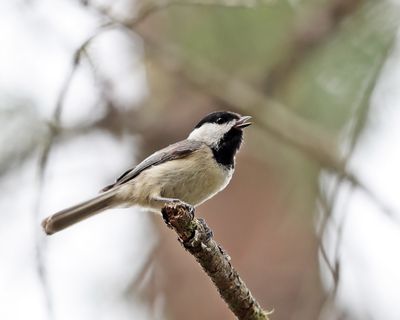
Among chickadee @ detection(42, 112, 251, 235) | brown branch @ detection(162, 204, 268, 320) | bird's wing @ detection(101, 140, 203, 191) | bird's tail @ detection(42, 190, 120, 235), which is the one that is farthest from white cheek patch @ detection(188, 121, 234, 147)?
brown branch @ detection(162, 204, 268, 320)

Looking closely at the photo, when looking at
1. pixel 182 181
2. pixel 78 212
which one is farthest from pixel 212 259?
pixel 78 212

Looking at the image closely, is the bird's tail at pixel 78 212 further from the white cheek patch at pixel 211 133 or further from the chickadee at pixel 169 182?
the white cheek patch at pixel 211 133

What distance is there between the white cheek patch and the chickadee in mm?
14

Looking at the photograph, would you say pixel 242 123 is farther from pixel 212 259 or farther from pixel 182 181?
pixel 212 259

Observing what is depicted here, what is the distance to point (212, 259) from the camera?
2344mm

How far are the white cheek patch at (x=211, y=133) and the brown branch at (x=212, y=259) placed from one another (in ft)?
3.57

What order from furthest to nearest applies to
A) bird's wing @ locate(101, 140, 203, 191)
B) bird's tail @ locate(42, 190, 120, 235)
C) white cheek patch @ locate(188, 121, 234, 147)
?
white cheek patch @ locate(188, 121, 234, 147) → bird's wing @ locate(101, 140, 203, 191) → bird's tail @ locate(42, 190, 120, 235)

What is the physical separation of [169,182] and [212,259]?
88cm

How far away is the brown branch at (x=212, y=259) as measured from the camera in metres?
2.33

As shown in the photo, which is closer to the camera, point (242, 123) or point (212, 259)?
point (212, 259)

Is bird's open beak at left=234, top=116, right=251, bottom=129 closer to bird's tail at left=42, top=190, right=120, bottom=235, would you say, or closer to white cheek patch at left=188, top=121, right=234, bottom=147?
white cheek patch at left=188, top=121, right=234, bottom=147

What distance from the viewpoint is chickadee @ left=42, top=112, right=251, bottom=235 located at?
316 centimetres

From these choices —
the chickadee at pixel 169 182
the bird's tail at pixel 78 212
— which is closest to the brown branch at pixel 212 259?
the chickadee at pixel 169 182

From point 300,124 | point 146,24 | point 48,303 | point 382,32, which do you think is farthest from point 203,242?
point 146,24
